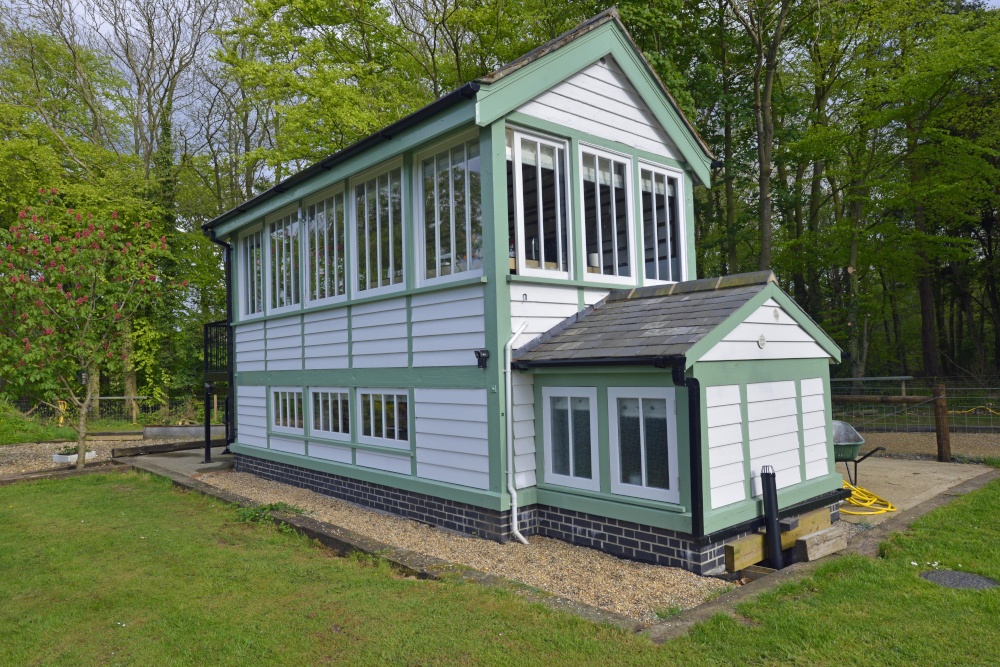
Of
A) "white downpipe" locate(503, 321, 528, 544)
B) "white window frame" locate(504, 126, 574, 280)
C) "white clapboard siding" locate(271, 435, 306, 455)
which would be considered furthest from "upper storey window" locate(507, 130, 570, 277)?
"white clapboard siding" locate(271, 435, 306, 455)

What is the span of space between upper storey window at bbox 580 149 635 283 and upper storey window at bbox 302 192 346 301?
3744mm

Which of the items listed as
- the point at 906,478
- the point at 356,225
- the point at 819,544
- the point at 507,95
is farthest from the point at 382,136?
the point at 906,478

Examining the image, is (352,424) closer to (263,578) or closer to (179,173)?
(263,578)

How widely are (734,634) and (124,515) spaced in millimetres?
8246

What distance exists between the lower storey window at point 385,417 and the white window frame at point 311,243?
5.15 feet

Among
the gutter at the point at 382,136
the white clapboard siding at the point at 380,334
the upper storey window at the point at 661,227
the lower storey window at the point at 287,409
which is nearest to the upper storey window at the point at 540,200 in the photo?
the gutter at the point at 382,136

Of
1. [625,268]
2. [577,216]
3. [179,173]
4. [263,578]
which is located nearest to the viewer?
[263,578]

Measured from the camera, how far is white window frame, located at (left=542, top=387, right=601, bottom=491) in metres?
6.82

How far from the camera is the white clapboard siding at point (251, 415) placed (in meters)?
12.4

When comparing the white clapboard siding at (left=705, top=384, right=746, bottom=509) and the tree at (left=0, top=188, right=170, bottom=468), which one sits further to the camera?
the tree at (left=0, top=188, right=170, bottom=468)

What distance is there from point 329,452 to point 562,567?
16.9 feet

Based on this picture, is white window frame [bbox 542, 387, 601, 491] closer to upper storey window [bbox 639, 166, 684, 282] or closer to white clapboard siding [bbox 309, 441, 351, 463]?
upper storey window [bbox 639, 166, 684, 282]

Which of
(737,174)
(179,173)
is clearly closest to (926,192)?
(737,174)

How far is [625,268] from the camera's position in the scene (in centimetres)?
883
